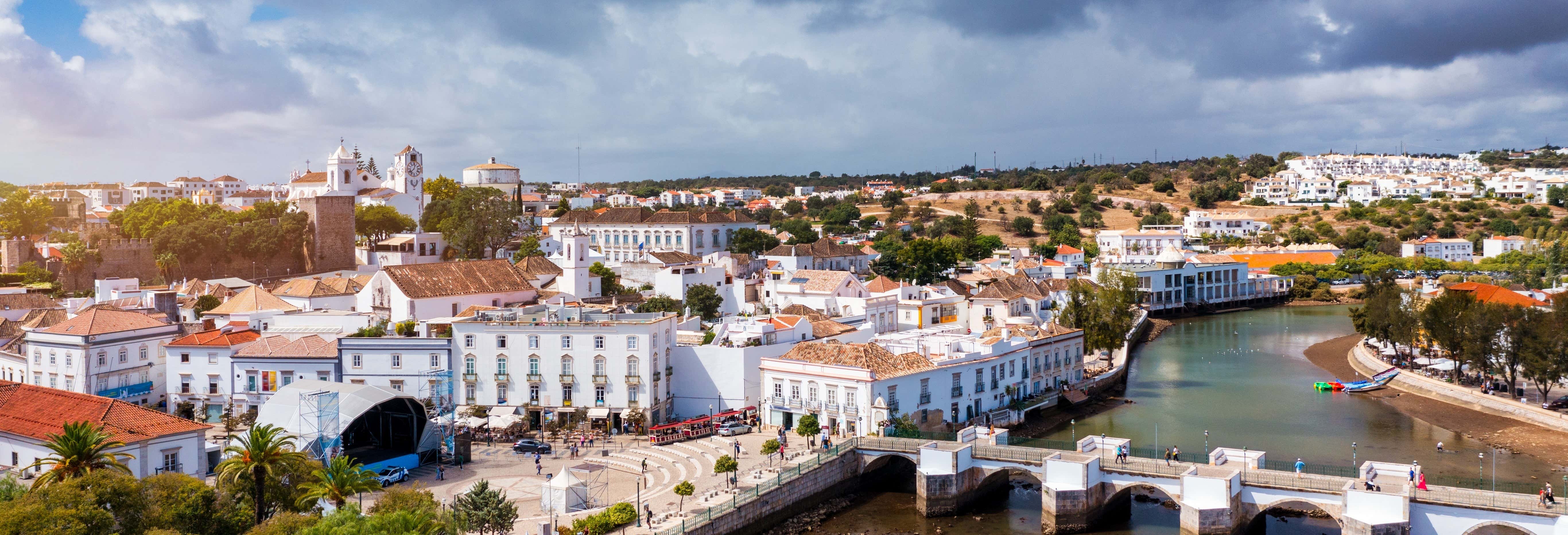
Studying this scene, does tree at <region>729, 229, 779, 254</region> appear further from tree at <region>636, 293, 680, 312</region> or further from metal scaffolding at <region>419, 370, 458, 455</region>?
metal scaffolding at <region>419, 370, 458, 455</region>

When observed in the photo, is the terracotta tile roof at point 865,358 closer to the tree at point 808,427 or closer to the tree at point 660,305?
the tree at point 808,427

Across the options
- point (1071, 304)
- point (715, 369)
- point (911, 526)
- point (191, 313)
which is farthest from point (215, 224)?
point (911, 526)

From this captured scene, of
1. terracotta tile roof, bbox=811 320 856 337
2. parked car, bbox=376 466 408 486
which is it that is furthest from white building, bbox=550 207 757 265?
parked car, bbox=376 466 408 486

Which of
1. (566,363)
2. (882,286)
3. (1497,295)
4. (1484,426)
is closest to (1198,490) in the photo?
(1484,426)

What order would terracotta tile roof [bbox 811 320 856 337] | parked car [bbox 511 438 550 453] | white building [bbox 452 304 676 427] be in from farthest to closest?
terracotta tile roof [bbox 811 320 856 337] < white building [bbox 452 304 676 427] < parked car [bbox 511 438 550 453]

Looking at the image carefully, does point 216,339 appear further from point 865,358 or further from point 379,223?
point 379,223
